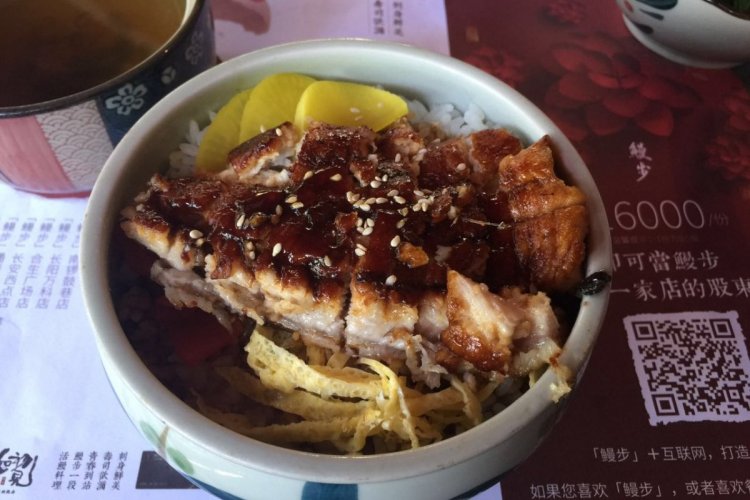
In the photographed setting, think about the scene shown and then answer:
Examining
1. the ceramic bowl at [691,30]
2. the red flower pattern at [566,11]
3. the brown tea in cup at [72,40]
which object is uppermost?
the ceramic bowl at [691,30]

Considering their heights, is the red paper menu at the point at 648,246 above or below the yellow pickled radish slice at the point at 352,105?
below

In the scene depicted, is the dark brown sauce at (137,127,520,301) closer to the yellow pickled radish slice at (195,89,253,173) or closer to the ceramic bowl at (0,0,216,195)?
the yellow pickled radish slice at (195,89,253,173)

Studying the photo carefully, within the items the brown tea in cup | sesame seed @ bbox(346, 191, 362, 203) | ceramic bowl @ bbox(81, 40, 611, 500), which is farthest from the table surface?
sesame seed @ bbox(346, 191, 362, 203)

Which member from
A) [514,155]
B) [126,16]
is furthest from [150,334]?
[126,16]

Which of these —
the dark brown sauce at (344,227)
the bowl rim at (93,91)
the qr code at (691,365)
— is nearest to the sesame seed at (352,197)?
the dark brown sauce at (344,227)

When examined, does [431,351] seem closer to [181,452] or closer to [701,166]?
[181,452]

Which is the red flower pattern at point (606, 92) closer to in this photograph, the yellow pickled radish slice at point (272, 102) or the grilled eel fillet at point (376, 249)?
the grilled eel fillet at point (376, 249)
